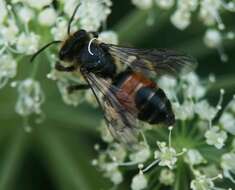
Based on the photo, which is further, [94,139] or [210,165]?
[94,139]

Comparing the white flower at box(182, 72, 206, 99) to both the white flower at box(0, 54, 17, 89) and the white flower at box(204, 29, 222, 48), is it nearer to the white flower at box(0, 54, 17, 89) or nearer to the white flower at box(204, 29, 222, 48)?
the white flower at box(204, 29, 222, 48)

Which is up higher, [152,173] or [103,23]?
[103,23]

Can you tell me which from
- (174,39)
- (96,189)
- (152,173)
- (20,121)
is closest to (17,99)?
(20,121)

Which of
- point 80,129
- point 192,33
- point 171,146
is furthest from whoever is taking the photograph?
point 192,33

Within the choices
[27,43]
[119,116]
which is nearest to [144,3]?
[27,43]

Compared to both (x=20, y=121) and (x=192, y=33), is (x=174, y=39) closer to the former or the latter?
(x=192, y=33)

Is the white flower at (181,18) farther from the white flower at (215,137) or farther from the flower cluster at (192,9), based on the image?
the white flower at (215,137)
